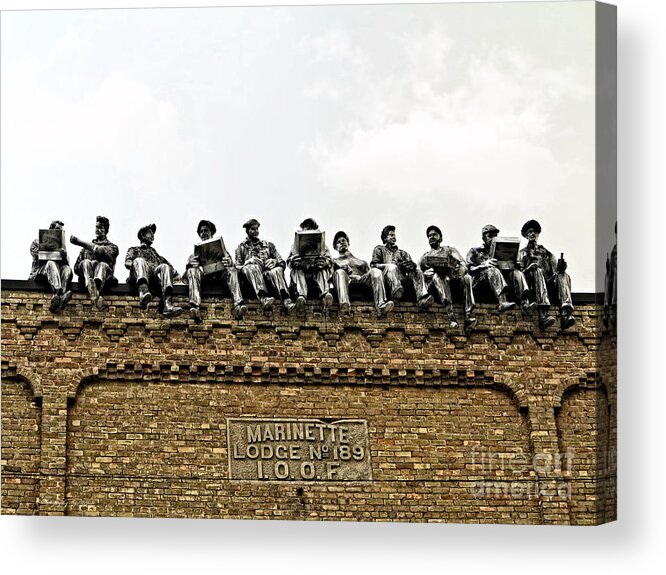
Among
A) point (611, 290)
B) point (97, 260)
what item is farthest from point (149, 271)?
point (611, 290)

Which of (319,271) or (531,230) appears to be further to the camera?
(319,271)

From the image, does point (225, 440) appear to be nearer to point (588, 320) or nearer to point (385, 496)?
point (385, 496)

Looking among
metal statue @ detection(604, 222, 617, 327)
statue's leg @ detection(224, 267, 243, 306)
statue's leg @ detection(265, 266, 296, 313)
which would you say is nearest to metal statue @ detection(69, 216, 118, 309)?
statue's leg @ detection(224, 267, 243, 306)

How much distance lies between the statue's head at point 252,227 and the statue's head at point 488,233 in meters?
1.95

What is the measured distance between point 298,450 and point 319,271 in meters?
1.56

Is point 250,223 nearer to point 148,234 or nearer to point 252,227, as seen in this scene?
point 252,227

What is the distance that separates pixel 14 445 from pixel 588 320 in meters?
5.15

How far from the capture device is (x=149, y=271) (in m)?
15.8

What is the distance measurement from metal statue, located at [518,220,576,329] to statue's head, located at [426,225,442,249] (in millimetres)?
702

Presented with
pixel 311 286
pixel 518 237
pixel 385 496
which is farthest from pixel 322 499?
pixel 518 237

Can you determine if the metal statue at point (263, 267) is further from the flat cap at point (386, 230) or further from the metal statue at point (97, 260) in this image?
the metal statue at point (97, 260)

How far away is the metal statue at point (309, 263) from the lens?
15625 mm

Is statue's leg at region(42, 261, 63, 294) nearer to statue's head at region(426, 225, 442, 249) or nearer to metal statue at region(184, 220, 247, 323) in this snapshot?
metal statue at region(184, 220, 247, 323)

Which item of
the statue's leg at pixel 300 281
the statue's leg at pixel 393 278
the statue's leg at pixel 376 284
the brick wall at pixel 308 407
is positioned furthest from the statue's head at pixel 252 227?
the statue's leg at pixel 393 278
